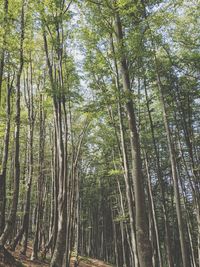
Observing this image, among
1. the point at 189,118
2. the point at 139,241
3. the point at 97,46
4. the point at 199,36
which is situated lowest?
the point at 139,241

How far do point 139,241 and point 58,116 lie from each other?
13.1 feet

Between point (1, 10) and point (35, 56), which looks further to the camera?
point (35, 56)

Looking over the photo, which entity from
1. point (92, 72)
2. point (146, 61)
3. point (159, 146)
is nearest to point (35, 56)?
point (92, 72)

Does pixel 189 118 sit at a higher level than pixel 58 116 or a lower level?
higher

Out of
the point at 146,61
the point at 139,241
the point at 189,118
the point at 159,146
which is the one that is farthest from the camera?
the point at 159,146

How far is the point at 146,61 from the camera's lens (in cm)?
1002

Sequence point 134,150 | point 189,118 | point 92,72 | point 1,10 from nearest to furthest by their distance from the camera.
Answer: point 134,150 → point 1,10 → point 92,72 → point 189,118

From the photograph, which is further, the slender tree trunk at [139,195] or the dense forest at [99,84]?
the dense forest at [99,84]

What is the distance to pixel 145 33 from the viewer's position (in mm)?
7699

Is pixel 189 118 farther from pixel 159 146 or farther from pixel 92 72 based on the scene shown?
pixel 159 146

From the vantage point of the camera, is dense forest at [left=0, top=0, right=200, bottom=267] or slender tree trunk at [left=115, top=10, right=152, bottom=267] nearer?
slender tree trunk at [left=115, top=10, right=152, bottom=267]

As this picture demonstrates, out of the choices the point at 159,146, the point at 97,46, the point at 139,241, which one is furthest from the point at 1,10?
the point at 159,146

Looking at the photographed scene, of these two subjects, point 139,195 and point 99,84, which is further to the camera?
point 99,84

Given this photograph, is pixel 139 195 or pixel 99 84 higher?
pixel 99 84
